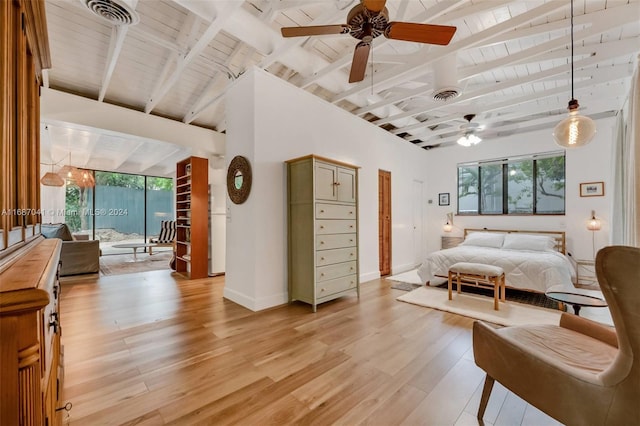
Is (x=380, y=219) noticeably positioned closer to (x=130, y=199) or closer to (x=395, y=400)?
(x=395, y=400)

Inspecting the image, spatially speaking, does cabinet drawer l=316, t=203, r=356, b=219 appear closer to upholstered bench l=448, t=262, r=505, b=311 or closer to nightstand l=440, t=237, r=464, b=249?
upholstered bench l=448, t=262, r=505, b=311

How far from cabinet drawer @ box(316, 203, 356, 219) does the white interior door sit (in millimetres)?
3193

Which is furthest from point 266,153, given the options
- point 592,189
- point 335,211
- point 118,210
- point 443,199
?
point 118,210

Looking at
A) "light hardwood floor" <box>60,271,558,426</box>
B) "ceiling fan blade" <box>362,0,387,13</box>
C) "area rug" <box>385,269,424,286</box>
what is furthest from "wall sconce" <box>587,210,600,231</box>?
"ceiling fan blade" <box>362,0,387,13</box>

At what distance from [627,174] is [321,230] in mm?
3943

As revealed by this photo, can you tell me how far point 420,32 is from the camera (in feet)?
6.59

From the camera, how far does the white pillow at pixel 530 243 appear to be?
4.73m

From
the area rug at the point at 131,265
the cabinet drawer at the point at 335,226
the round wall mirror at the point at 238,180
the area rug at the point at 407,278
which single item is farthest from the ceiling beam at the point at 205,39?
the area rug at the point at 407,278

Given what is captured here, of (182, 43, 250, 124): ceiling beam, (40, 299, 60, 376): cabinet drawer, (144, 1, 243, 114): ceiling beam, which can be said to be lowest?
(40, 299, 60, 376): cabinet drawer

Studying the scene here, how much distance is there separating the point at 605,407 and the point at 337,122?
432cm

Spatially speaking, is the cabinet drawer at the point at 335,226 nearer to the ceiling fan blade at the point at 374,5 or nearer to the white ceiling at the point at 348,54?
the white ceiling at the point at 348,54

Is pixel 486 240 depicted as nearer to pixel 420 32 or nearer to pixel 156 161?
pixel 420 32

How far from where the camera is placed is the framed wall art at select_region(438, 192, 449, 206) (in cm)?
697

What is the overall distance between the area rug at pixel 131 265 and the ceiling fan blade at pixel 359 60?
5.73 m
